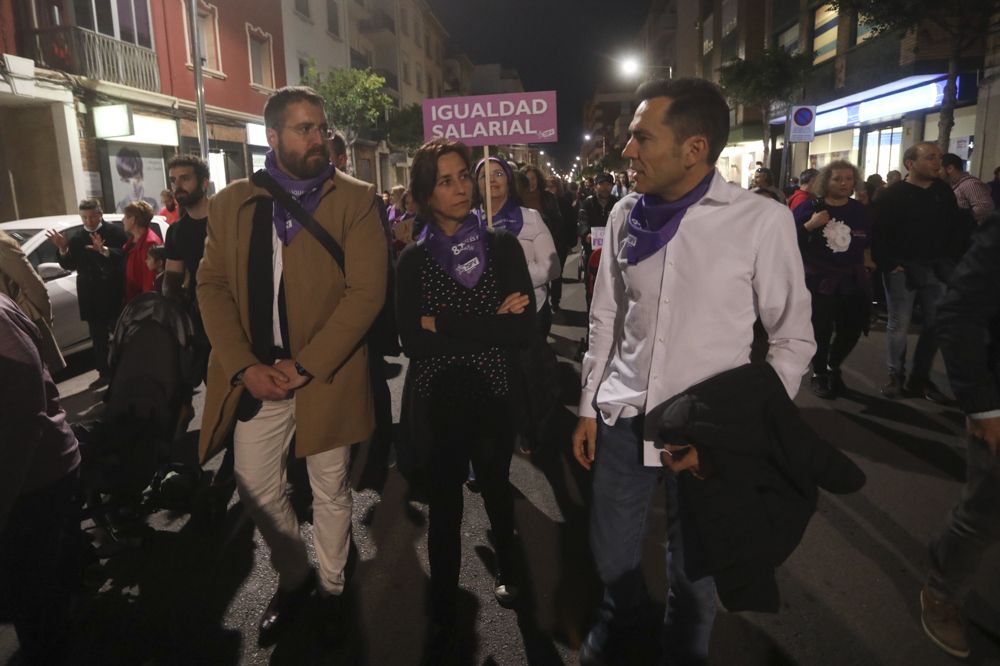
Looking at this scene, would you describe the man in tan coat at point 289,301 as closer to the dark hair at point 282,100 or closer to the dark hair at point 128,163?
the dark hair at point 282,100

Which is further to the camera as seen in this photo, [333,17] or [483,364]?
[333,17]

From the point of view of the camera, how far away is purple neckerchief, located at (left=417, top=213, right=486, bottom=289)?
2744 millimetres

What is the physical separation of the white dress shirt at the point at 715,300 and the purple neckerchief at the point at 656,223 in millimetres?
19

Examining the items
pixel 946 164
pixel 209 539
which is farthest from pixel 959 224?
pixel 209 539

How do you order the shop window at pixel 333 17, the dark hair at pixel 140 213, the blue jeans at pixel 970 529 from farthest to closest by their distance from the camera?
1. the shop window at pixel 333 17
2. the dark hair at pixel 140 213
3. the blue jeans at pixel 970 529

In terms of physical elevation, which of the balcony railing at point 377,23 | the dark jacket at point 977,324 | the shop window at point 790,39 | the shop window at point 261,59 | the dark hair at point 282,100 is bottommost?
the dark jacket at point 977,324

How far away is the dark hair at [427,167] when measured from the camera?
2.76 metres

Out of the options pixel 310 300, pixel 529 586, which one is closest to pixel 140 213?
pixel 310 300

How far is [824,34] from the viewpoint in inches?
968

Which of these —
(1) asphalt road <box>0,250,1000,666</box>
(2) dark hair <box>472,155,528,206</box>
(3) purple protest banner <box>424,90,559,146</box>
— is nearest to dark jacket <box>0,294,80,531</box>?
(1) asphalt road <box>0,250,1000,666</box>

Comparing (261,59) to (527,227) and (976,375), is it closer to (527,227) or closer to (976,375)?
(527,227)

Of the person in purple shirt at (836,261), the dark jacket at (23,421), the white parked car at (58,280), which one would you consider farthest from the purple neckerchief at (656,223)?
the white parked car at (58,280)

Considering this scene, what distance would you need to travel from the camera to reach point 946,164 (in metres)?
9.01

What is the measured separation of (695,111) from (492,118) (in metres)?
3.93
